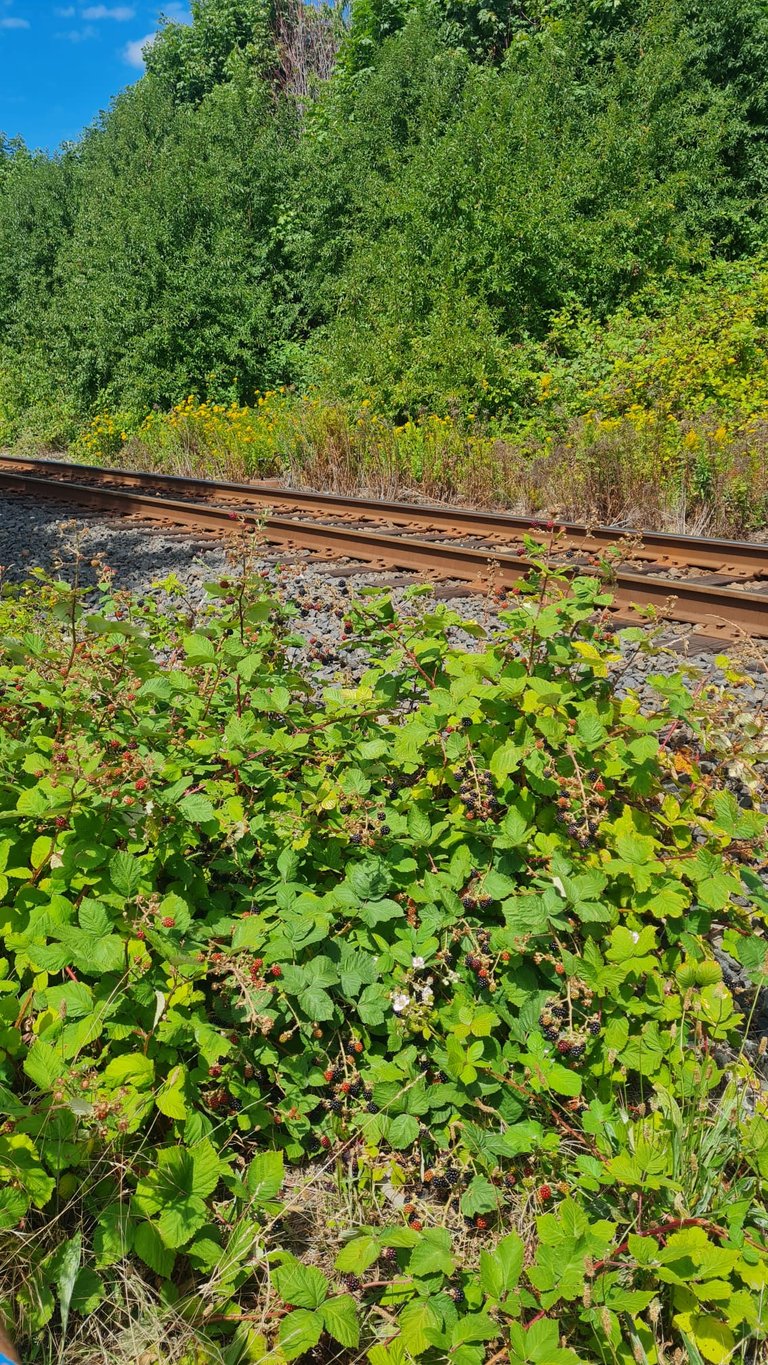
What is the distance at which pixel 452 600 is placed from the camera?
588cm

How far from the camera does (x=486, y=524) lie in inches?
327

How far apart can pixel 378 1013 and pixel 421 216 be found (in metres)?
17.4

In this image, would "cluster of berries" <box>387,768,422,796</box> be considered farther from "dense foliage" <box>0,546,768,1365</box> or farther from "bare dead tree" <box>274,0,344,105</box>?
"bare dead tree" <box>274,0,344,105</box>

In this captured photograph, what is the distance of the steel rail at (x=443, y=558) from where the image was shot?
516 cm

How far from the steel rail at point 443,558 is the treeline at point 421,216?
5.21 metres

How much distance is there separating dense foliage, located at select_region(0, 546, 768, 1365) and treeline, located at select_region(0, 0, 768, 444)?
11368 millimetres

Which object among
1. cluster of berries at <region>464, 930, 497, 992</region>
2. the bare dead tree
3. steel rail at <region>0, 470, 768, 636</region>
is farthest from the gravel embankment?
the bare dead tree

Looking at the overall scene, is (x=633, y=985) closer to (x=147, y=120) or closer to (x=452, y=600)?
(x=452, y=600)

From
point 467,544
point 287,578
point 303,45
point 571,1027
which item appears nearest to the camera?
A: point 571,1027

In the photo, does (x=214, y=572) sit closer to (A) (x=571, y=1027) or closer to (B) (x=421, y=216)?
(A) (x=571, y=1027)

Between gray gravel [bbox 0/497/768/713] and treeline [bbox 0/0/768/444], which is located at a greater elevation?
treeline [bbox 0/0/768/444]

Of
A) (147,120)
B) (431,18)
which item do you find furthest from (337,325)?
(147,120)

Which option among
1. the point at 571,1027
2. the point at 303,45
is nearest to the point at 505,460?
the point at 571,1027

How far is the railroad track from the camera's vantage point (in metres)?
5.29
